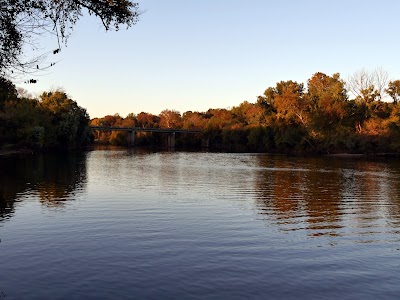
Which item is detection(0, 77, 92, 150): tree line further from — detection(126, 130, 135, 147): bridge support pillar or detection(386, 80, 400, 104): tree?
detection(386, 80, 400, 104): tree

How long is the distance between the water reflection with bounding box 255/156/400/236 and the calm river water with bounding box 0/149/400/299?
83 mm

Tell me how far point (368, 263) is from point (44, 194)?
2379cm

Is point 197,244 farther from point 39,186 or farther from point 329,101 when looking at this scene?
point 329,101

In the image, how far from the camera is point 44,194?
30.1 m

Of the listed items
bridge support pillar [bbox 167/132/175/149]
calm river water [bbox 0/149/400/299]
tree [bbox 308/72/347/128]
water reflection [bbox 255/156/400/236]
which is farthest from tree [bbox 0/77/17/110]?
bridge support pillar [bbox 167/132/175/149]

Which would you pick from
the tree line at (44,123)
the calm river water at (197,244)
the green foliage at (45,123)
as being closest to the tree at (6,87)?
the calm river water at (197,244)

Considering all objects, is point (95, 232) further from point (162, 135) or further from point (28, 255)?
point (162, 135)

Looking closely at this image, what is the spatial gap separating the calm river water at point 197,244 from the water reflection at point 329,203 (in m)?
0.08

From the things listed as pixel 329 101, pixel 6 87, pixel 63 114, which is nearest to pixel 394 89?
pixel 329 101

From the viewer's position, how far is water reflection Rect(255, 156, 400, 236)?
827 inches

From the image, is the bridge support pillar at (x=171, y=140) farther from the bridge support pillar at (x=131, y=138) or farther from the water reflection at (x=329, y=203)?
the water reflection at (x=329, y=203)

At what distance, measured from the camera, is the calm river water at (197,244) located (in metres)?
12.1

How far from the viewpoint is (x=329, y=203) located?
92.5ft

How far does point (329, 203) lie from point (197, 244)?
14622mm
